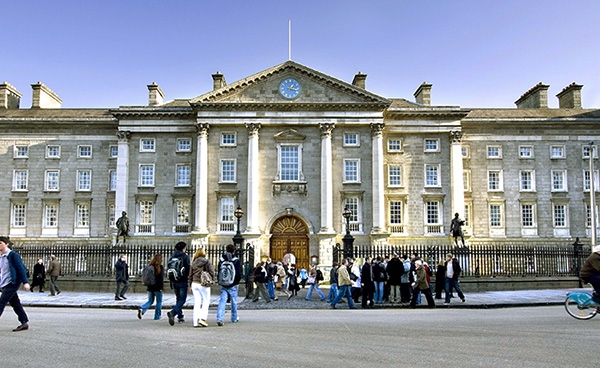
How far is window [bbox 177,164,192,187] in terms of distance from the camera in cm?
4344

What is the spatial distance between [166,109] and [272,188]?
397 inches

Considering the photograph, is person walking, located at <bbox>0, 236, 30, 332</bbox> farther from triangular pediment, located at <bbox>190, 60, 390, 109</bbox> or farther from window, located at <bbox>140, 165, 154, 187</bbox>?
window, located at <bbox>140, 165, 154, 187</bbox>

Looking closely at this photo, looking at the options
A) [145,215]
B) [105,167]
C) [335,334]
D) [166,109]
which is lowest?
[335,334]

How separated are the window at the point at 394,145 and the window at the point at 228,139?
38.1 ft

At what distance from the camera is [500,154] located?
45.7 meters

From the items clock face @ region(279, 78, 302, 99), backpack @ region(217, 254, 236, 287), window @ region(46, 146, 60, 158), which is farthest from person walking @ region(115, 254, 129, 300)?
window @ region(46, 146, 60, 158)

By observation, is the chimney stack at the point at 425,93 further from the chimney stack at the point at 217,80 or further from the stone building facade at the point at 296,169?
the chimney stack at the point at 217,80

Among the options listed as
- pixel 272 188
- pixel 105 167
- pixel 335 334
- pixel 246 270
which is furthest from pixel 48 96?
pixel 335 334

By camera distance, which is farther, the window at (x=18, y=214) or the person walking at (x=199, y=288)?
the window at (x=18, y=214)

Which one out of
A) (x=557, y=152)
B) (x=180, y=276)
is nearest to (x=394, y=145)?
(x=557, y=152)

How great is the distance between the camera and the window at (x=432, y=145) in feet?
143

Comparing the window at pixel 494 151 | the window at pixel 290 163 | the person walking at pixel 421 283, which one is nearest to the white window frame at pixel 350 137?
the window at pixel 290 163

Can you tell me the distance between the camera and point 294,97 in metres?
42.3

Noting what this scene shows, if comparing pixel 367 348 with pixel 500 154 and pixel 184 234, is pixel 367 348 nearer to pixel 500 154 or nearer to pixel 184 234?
pixel 184 234
